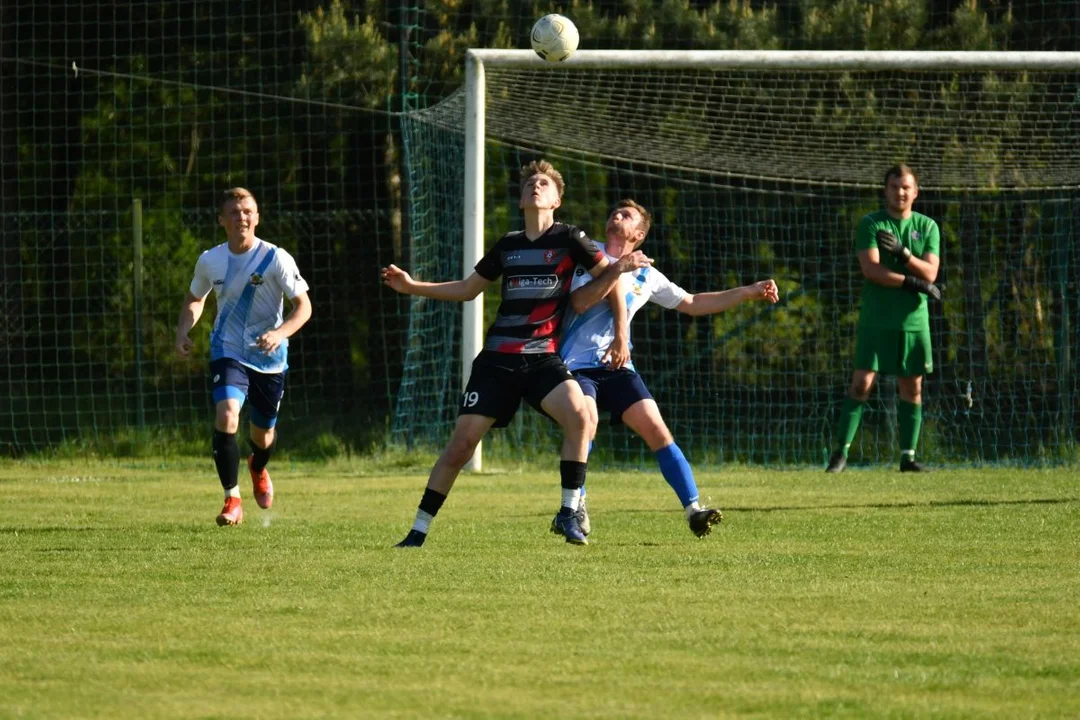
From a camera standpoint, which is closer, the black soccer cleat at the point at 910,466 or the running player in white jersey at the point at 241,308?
the running player in white jersey at the point at 241,308

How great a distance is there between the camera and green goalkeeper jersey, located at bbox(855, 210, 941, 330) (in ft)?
39.3

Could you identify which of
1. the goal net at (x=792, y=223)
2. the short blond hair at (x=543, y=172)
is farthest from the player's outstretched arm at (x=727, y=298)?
the goal net at (x=792, y=223)

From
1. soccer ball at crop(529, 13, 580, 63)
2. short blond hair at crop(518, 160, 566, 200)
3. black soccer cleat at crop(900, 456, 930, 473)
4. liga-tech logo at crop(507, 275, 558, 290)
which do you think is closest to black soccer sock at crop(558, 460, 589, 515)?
liga-tech logo at crop(507, 275, 558, 290)

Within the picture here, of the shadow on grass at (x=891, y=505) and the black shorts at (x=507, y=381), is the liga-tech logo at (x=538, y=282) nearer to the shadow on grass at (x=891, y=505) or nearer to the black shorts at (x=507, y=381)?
the black shorts at (x=507, y=381)

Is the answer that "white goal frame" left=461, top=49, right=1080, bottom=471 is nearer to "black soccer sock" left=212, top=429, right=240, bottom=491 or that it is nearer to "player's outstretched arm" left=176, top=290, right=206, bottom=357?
"player's outstretched arm" left=176, top=290, right=206, bottom=357

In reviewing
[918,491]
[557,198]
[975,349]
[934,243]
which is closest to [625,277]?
[557,198]

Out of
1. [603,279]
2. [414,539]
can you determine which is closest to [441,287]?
[603,279]

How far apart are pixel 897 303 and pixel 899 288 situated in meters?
0.11

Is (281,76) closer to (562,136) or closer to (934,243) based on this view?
(562,136)

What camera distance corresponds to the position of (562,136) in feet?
46.3

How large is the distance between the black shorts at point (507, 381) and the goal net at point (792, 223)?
557 cm

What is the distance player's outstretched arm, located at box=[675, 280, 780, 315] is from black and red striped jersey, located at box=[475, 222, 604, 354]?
841 mm

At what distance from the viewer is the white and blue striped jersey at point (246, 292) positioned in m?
9.19

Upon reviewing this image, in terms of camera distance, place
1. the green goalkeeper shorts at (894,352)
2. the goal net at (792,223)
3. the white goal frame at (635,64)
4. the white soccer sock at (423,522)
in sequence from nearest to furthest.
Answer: the white soccer sock at (423,522) < the green goalkeeper shorts at (894,352) < the white goal frame at (635,64) < the goal net at (792,223)
